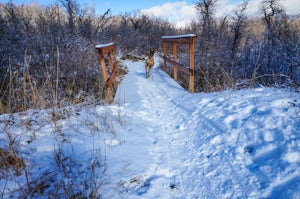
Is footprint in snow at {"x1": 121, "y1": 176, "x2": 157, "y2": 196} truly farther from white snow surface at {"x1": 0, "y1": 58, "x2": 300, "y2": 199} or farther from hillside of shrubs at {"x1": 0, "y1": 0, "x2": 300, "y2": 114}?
hillside of shrubs at {"x1": 0, "y1": 0, "x2": 300, "y2": 114}

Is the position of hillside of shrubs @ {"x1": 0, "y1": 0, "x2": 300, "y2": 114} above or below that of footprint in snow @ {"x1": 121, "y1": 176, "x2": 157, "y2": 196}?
above

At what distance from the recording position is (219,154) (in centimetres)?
200

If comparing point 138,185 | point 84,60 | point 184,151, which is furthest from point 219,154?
point 84,60

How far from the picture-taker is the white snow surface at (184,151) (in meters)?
1.54

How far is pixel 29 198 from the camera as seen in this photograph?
142 cm

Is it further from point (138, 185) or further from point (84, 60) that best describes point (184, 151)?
point (84, 60)

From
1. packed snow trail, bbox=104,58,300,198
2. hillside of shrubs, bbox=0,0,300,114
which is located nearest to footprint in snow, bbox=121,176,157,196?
packed snow trail, bbox=104,58,300,198

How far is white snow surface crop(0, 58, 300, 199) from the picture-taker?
5.07 ft

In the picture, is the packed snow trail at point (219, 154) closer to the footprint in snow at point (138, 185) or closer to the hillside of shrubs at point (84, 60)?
the footprint in snow at point (138, 185)

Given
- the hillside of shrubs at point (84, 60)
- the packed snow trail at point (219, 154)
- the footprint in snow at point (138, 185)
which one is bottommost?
the footprint in snow at point (138, 185)

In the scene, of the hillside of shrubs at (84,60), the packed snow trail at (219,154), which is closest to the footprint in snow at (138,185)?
the packed snow trail at (219,154)

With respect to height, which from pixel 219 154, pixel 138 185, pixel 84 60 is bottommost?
pixel 138 185

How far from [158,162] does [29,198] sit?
125 cm

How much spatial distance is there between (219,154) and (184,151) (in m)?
0.44
